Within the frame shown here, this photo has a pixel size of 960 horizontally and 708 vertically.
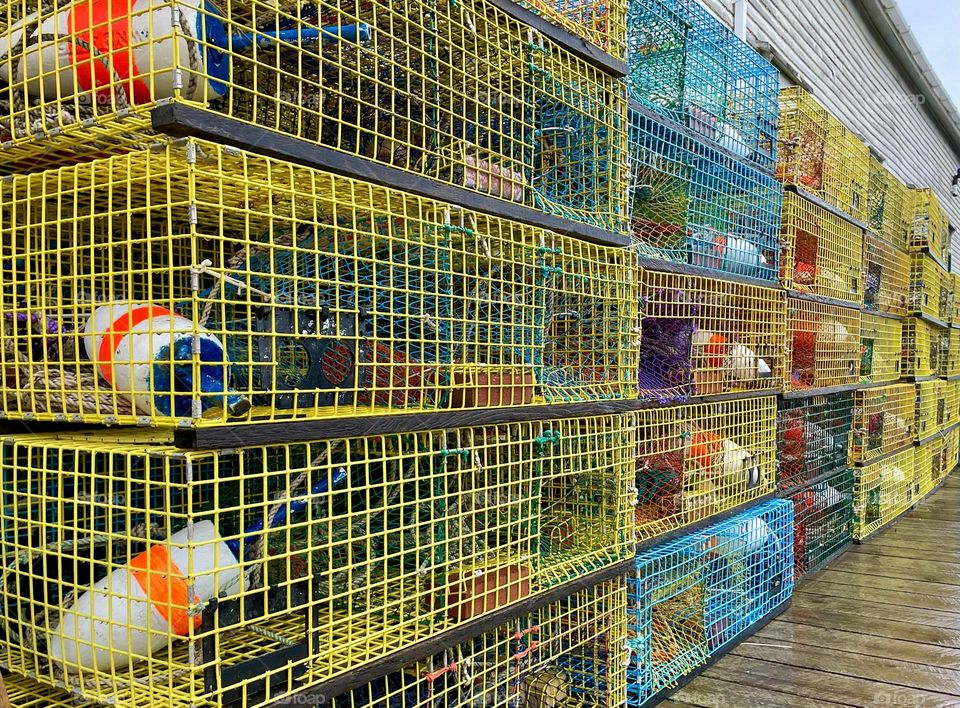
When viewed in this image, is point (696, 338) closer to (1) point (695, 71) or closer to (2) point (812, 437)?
(1) point (695, 71)

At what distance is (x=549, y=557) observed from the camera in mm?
2404

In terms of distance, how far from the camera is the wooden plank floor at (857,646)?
2852mm

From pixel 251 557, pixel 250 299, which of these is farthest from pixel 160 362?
pixel 251 557

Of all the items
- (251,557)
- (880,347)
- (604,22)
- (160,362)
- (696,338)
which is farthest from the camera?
(880,347)

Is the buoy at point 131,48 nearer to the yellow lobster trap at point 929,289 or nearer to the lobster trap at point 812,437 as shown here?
the lobster trap at point 812,437

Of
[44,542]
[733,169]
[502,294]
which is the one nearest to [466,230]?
[502,294]

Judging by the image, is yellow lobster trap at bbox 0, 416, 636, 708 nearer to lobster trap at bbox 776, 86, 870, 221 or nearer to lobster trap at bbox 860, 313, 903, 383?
lobster trap at bbox 776, 86, 870, 221

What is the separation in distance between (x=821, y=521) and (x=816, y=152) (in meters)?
2.10

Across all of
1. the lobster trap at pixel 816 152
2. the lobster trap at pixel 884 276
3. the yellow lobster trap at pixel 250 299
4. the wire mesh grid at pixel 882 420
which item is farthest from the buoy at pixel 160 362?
the lobster trap at pixel 884 276

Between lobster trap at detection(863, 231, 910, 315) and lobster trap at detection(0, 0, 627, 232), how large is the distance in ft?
11.4

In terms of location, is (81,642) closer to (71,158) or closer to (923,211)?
(71,158)

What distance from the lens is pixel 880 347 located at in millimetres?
5789

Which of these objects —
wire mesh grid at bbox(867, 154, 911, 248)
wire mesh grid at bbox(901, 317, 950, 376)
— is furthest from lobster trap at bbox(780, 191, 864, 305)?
wire mesh grid at bbox(901, 317, 950, 376)

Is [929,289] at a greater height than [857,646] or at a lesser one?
greater
